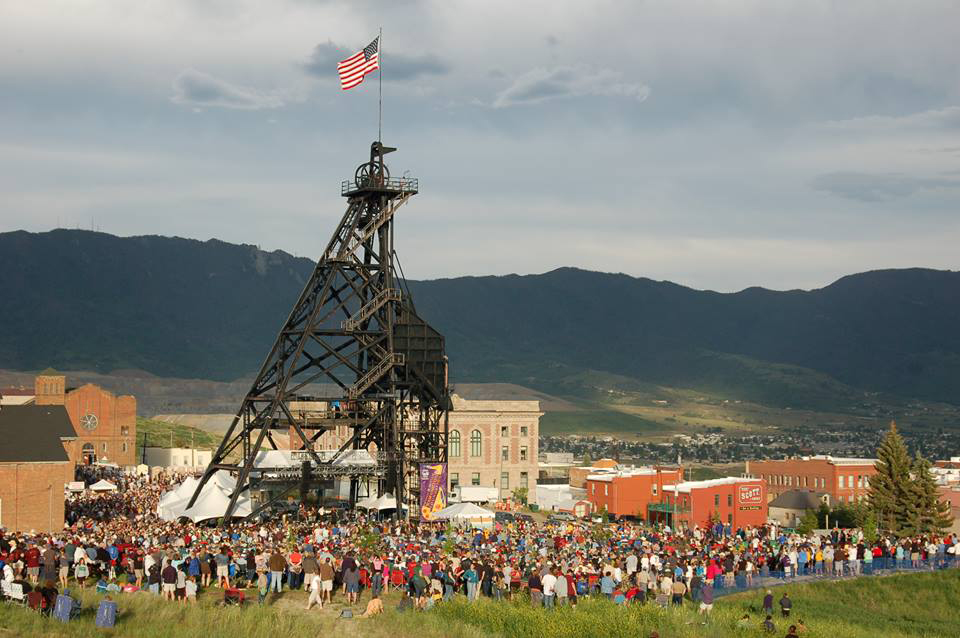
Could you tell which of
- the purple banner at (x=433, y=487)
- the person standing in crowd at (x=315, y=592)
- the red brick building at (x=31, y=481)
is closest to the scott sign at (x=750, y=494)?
the purple banner at (x=433, y=487)

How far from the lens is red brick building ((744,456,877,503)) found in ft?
433

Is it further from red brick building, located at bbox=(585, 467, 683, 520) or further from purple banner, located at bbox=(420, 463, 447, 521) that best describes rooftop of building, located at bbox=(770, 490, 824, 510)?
purple banner, located at bbox=(420, 463, 447, 521)

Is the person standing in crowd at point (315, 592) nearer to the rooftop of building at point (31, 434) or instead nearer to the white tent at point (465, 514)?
the white tent at point (465, 514)

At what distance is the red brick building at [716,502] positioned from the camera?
81.4m

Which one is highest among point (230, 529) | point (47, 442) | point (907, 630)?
point (47, 442)

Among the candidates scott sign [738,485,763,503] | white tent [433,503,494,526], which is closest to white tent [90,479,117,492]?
white tent [433,503,494,526]

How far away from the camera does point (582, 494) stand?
10000 centimetres

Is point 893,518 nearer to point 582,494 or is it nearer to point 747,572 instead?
point 582,494

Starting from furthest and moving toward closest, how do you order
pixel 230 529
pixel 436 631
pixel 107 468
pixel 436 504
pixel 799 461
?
pixel 799 461 → pixel 107 468 → pixel 436 504 → pixel 230 529 → pixel 436 631

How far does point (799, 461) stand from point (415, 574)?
108m

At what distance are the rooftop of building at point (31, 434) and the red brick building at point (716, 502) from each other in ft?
129

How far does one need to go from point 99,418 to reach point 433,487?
64694 millimetres

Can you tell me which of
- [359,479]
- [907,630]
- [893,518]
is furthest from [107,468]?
[907,630]

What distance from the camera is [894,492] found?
81562 millimetres
